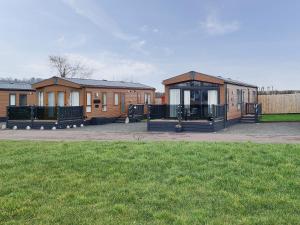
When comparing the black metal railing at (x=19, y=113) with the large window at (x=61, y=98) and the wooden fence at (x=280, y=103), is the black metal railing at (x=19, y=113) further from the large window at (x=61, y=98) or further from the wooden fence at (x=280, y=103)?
the wooden fence at (x=280, y=103)

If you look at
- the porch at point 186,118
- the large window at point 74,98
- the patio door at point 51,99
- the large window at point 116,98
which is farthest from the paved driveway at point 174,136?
the large window at point 116,98

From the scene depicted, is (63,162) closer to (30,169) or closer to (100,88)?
(30,169)

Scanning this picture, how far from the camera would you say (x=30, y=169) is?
8.28 metres

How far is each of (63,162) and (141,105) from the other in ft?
69.1

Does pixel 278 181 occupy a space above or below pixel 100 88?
below

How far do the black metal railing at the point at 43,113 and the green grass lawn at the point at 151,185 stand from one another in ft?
39.7

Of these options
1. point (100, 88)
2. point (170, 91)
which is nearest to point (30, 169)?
point (170, 91)

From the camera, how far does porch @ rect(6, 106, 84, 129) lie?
22.2 metres

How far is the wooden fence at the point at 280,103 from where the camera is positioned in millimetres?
34188

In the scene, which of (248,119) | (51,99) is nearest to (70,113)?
(51,99)

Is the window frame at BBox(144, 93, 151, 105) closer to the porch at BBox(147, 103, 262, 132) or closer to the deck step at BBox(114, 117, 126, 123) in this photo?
the deck step at BBox(114, 117, 126, 123)

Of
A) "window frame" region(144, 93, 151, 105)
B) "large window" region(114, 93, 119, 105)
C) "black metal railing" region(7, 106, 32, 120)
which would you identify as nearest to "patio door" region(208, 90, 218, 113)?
"large window" region(114, 93, 119, 105)

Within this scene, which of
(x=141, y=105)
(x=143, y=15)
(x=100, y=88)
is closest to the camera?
(x=143, y=15)

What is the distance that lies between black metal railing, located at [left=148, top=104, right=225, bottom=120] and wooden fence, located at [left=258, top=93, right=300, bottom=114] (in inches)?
608
